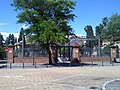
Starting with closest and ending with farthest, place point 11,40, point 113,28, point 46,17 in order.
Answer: point 46,17 → point 113,28 → point 11,40

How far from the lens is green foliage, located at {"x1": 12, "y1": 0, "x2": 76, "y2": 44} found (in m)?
38.0

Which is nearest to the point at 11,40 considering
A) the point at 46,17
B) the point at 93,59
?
the point at 93,59

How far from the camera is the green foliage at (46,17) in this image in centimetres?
3797

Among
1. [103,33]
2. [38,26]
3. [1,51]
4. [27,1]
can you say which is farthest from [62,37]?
[1,51]

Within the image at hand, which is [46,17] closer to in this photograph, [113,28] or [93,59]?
[93,59]

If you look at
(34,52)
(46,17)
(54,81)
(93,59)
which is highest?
(46,17)

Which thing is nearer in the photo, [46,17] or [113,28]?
[46,17]

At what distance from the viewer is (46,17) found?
39.5 metres

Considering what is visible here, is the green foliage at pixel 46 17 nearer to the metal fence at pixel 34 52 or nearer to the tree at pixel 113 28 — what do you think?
the metal fence at pixel 34 52

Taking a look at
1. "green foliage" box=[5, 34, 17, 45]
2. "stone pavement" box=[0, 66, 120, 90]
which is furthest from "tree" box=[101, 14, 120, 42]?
"green foliage" box=[5, 34, 17, 45]

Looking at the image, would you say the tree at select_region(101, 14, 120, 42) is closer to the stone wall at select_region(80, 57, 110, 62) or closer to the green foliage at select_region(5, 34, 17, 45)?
the stone wall at select_region(80, 57, 110, 62)

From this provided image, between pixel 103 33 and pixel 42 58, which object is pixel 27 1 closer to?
pixel 42 58

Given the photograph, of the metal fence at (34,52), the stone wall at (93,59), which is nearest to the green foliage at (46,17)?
the metal fence at (34,52)

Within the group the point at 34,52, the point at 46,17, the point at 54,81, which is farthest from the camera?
the point at 34,52
